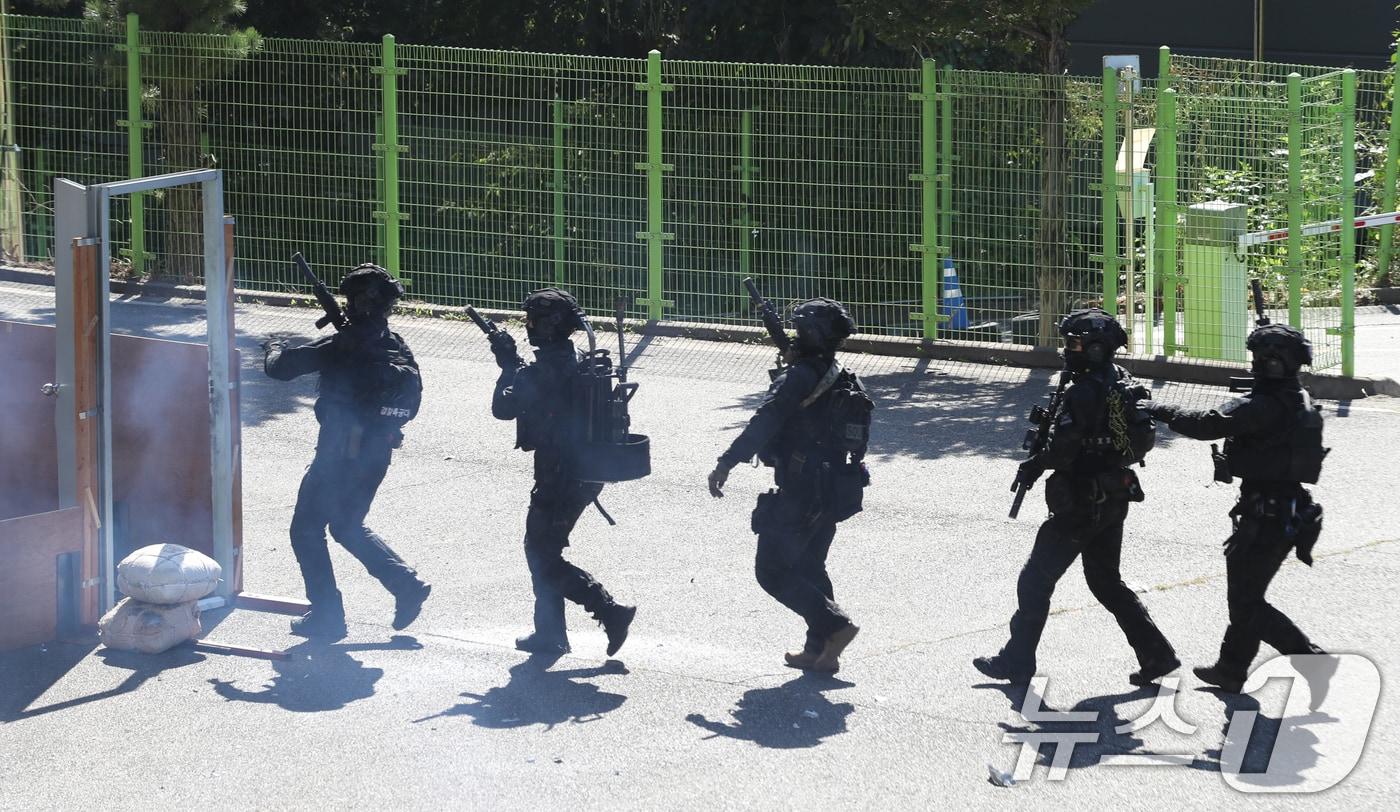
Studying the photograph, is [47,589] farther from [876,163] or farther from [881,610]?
[876,163]

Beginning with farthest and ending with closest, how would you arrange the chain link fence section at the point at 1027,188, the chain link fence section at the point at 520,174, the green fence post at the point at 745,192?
the chain link fence section at the point at 520,174 < the green fence post at the point at 745,192 < the chain link fence section at the point at 1027,188

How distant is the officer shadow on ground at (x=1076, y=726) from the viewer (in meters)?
6.12

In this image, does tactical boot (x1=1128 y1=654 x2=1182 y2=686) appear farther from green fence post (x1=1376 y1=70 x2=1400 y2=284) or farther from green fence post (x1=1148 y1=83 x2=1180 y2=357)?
green fence post (x1=1376 y1=70 x2=1400 y2=284)

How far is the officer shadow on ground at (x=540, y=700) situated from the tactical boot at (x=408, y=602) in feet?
2.36

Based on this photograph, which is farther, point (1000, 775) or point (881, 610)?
point (881, 610)

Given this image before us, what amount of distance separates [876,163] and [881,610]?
6.06 meters

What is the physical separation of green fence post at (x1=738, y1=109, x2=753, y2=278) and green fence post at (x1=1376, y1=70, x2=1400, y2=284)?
673 cm

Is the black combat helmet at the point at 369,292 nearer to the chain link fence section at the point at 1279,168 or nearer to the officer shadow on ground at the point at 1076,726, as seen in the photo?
the officer shadow on ground at the point at 1076,726

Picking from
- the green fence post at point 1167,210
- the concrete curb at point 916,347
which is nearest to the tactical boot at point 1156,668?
the concrete curb at point 916,347

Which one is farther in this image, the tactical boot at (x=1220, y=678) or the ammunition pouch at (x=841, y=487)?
the ammunition pouch at (x=841, y=487)

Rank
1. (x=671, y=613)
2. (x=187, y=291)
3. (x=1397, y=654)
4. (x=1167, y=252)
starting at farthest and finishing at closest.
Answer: (x=187, y=291), (x=1167, y=252), (x=671, y=613), (x=1397, y=654)

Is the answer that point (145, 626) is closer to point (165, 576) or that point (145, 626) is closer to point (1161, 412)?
point (165, 576)

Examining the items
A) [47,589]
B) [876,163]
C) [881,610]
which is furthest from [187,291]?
[881,610]

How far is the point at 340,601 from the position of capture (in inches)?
295
